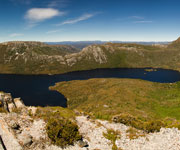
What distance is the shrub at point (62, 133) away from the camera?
97.3 feet

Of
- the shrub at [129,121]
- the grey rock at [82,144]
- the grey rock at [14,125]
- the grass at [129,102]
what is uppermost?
the grey rock at [14,125]

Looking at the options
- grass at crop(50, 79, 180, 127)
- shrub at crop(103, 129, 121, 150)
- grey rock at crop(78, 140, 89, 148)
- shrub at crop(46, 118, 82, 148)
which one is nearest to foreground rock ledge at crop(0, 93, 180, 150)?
grey rock at crop(78, 140, 89, 148)

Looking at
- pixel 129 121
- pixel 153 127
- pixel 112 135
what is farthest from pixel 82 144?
pixel 153 127

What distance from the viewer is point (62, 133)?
30.7 metres

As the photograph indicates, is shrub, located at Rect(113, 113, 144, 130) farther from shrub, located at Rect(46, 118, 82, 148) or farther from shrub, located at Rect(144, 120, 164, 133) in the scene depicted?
shrub, located at Rect(46, 118, 82, 148)

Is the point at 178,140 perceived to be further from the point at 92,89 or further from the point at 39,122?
the point at 92,89

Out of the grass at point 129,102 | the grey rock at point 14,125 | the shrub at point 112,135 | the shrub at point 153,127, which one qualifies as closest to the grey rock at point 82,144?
the shrub at point 112,135

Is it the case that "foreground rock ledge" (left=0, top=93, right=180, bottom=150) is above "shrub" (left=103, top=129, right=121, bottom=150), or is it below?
above

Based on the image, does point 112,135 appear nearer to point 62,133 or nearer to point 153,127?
point 153,127

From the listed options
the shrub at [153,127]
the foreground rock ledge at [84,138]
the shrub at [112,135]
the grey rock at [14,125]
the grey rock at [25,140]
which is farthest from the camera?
the shrub at [153,127]

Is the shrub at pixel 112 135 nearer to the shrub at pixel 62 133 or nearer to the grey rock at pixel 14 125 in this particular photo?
the shrub at pixel 62 133

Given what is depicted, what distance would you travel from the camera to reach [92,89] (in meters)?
168

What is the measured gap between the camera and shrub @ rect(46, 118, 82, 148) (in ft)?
97.3

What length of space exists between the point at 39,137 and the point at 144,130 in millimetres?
29594
